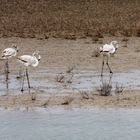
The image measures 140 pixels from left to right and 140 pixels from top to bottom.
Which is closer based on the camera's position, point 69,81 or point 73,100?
point 73,100

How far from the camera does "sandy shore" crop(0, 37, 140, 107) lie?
587 inches

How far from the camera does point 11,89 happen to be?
55.2 feet

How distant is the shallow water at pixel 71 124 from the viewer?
11.6 metres

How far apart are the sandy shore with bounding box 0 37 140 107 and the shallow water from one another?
2.51ft

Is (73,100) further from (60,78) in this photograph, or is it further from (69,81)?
(60,78)

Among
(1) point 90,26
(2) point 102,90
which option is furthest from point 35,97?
(1) point 90,26

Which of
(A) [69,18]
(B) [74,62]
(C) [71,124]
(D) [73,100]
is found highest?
(A) [69,18]

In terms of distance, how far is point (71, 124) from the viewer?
1260cm

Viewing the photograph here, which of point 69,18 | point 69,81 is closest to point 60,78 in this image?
point 69,81

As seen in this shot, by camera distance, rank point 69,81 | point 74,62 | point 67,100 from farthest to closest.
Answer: point 74,62 < point 69,81 < point 67,100

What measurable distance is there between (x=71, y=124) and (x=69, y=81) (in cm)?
523

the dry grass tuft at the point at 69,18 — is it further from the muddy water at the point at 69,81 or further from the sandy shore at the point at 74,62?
the muddy water at the point at 69,81

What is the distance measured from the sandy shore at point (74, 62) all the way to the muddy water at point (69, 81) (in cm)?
33

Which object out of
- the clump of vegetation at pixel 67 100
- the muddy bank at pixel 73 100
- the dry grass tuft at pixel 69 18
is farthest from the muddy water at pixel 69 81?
the dry grass tuft at pixel 69 18
